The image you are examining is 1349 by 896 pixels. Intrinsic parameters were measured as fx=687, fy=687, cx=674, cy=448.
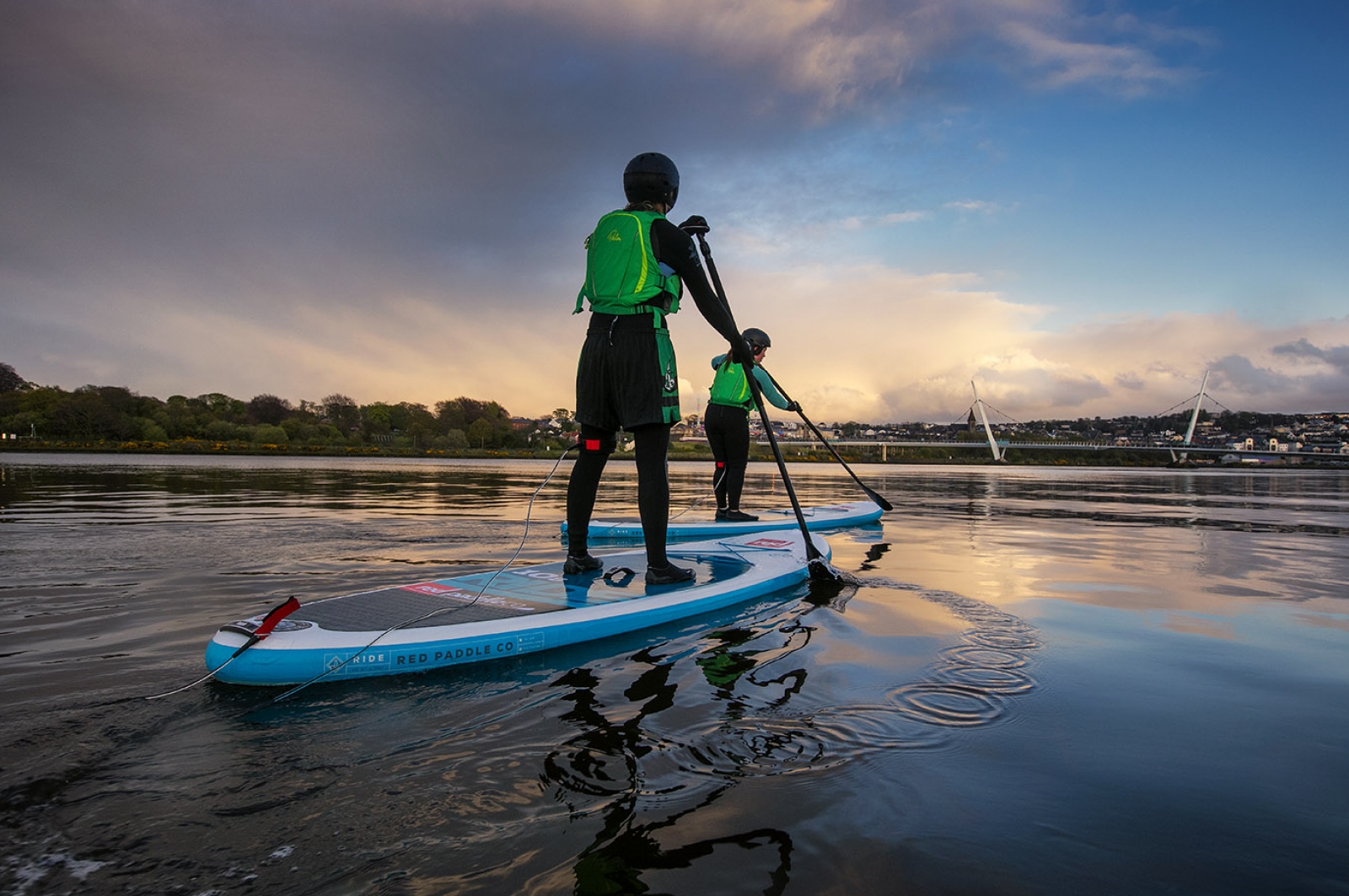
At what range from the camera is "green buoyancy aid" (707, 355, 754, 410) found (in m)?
8.57

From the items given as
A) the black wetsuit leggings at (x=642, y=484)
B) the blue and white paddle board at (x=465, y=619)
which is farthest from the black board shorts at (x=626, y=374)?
the blue and white paddle board at (x=465, y=619)

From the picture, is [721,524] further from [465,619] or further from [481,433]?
[481,433]

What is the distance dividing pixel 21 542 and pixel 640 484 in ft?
20.0

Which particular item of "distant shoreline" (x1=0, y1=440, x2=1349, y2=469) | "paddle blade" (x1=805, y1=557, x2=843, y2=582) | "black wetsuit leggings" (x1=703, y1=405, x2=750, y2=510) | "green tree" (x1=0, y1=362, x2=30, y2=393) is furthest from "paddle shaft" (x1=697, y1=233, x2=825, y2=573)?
"green tree" (x1=0, y1=362, x2=30, y2=393)

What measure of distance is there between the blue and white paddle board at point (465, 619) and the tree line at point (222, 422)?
8348 cm

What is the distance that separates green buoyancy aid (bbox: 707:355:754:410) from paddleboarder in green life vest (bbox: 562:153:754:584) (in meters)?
4.09

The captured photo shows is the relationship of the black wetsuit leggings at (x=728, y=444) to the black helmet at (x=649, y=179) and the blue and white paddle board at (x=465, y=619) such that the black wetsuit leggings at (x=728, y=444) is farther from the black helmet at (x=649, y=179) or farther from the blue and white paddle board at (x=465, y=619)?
the black helmet at (x=649, y=179)

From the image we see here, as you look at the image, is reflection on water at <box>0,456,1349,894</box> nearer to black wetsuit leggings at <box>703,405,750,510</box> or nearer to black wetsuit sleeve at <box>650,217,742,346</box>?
black wetsuit sleeve at <box>650,217,742,346</box>

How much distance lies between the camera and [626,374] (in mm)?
4258

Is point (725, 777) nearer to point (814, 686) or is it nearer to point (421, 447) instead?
point (814, 686)

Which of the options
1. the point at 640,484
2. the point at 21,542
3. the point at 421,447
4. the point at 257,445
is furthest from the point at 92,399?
the point at 640,484

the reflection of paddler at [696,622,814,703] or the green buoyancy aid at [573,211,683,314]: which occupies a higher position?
the green buoyancy aid at [573,211,683,314]

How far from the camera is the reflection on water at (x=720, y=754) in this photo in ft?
4.87

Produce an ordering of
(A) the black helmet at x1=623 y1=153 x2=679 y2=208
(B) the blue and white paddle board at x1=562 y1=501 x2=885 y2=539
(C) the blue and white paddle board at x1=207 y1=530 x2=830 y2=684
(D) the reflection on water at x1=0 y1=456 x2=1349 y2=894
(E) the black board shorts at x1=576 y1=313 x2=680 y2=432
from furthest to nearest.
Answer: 1. (B) the blue and white paddle board at x1=562 y1=501 x2=885 y2=539
2. (A) the black helmet at x1=623 y1=153 x2=679 y2=208
3. (E) the black board shorts at x1=576 y1=313 x2=680 y2=432
4. (C) the blue and white paddle board at x1=207 y1=530 x2=830 y2=684
5. (D) the reflection on water at x1=0 y1=456 x2=1349 y2=894
